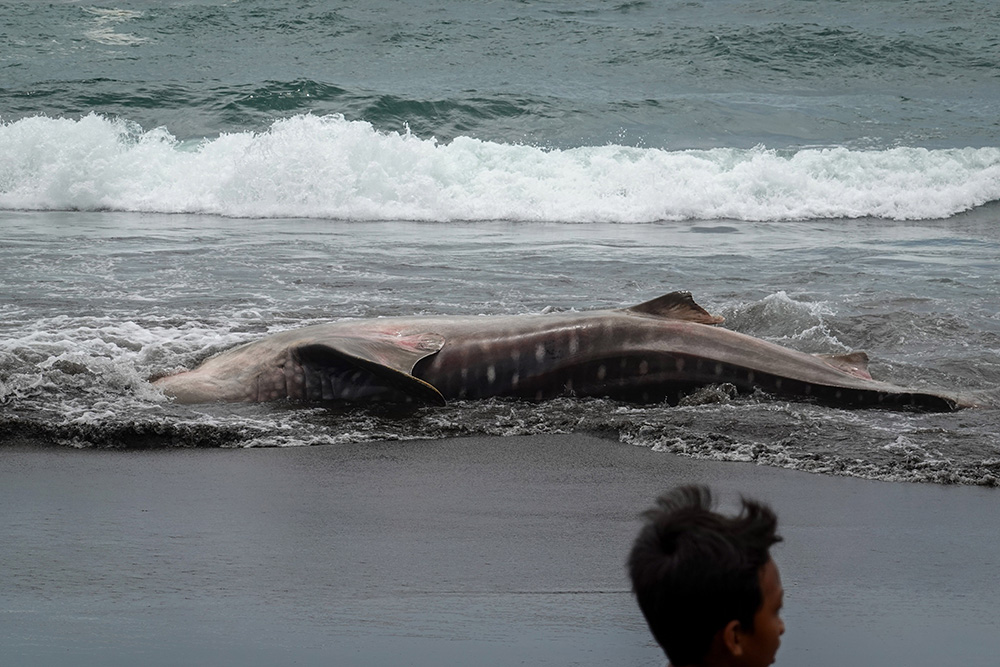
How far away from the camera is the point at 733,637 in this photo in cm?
237

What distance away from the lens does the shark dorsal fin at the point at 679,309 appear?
6816 millimetres

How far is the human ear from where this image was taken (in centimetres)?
236

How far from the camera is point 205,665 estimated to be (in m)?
3.63

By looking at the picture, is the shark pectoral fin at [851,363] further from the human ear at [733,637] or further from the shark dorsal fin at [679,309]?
the human ear at [733,637]

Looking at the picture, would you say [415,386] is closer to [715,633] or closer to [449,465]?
[449,465]

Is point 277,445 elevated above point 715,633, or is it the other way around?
point 715,633

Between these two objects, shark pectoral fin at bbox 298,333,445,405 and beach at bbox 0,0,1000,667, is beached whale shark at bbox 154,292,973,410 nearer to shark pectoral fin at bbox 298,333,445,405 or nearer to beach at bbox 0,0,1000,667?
shark pectoral fin at bbox 298,333,445,405

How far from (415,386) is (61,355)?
2.36 metres

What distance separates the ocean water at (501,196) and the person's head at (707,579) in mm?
3441

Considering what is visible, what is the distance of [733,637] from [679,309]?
4.55 metres

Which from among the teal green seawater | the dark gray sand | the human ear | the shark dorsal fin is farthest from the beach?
the human ear

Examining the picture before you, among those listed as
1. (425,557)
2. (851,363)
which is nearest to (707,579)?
(425,557)

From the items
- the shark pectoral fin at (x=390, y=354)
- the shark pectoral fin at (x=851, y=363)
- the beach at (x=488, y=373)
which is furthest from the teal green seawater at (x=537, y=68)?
the shark pectoral fin at (x=390, y=354)

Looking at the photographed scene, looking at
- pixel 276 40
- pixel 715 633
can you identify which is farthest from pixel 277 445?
pixel 276 40
